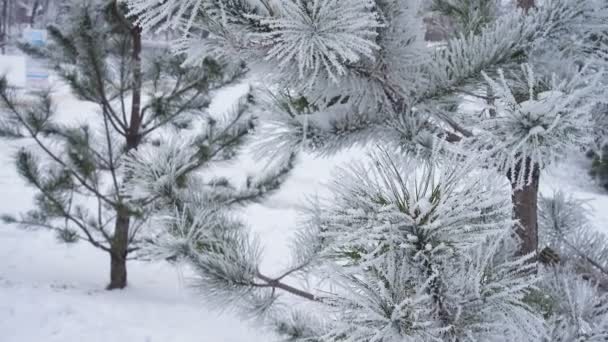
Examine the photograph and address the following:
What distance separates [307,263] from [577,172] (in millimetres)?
13838

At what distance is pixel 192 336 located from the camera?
4.16 m

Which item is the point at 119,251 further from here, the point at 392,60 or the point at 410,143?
the point at 392,60

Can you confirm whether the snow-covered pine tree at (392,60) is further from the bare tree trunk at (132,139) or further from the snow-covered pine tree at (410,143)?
the bare tree trunk at (132,139)

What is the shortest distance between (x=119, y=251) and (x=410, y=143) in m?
4.55

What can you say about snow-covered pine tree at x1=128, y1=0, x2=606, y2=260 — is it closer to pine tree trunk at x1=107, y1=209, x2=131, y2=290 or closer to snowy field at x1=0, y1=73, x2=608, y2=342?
snowy field at x1=0, y1=73, x2=608, y2=342

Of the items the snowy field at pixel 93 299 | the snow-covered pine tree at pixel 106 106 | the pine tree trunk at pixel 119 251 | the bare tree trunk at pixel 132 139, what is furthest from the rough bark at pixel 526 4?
the pine tree trunk at pixel 119 251

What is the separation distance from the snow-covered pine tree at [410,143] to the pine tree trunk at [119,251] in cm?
363

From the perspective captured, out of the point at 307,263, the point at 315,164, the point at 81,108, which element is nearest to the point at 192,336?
the point at 307,263

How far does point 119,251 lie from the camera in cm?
487

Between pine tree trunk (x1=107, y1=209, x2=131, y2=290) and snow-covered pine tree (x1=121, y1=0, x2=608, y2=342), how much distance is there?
3629mm

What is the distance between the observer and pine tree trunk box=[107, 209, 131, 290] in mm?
4746

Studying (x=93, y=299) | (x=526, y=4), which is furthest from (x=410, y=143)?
(x=93, y=299)

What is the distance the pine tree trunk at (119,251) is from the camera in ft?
15.6

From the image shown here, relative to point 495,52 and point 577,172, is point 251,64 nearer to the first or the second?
point 495,52
